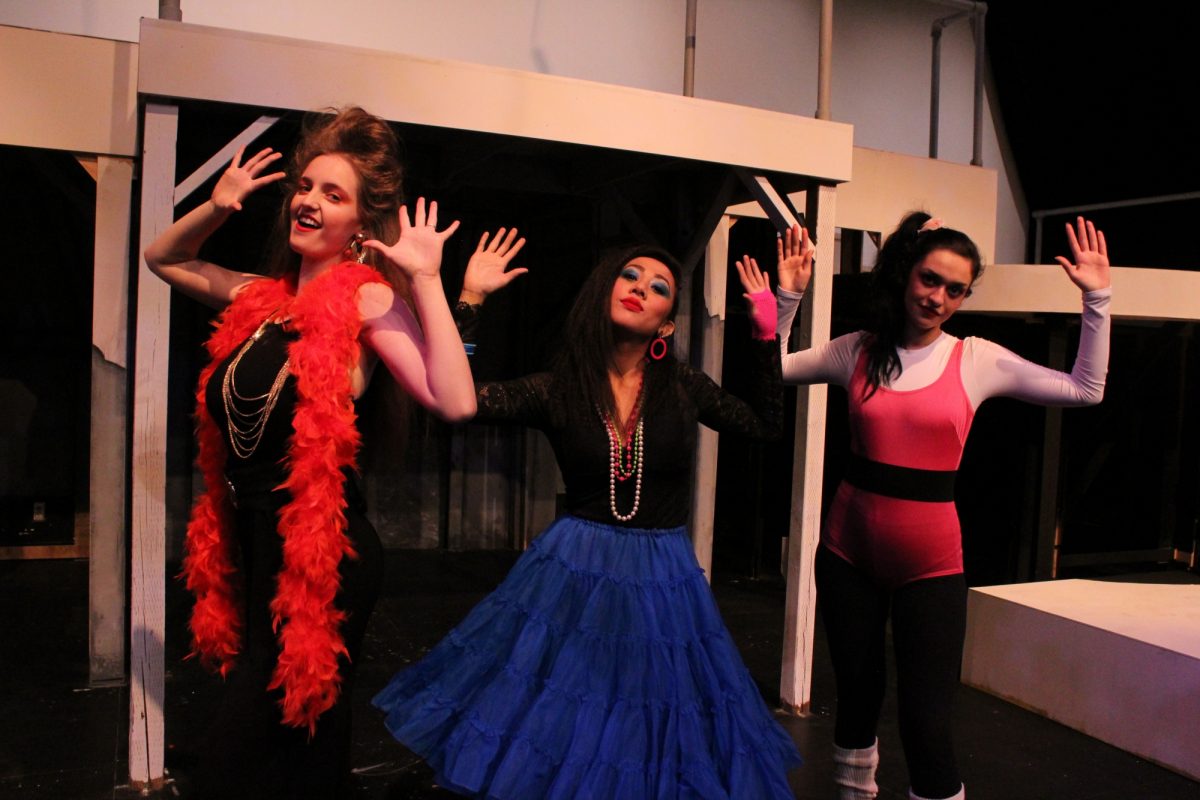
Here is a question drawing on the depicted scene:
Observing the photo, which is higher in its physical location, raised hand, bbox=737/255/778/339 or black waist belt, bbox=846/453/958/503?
raised hand, bbox=737/255/778/339

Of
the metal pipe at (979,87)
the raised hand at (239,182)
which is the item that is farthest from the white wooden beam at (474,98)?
the metal pipe at (979,87)

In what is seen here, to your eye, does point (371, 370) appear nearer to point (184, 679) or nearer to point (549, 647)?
point (549, 647)

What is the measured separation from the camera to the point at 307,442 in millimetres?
1781

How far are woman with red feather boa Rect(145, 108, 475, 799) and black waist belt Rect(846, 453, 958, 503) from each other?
113cm

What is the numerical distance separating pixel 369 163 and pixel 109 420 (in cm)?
245

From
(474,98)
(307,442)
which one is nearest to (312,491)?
(307,442)

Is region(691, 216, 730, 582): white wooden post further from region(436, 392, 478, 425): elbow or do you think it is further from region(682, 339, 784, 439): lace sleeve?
region(436, 392, 478, 425): elbow

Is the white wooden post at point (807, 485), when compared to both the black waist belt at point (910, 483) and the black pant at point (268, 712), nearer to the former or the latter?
the black waist belt at point (910, 483)

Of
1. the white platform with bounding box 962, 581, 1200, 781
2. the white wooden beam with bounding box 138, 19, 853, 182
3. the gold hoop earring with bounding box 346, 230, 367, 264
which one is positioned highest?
the white wooden beam with bounding box 138, 19, 853, 182

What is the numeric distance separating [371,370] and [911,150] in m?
6.87

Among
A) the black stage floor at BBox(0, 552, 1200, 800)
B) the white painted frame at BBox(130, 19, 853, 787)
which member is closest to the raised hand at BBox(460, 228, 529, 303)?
the white painted frame at BBox(130, 19, 853, 787)

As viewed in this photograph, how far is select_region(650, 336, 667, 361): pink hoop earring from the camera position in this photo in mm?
2467

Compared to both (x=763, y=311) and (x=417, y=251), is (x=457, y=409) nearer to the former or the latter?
(x=417, y=251)

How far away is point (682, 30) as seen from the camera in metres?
6.96
